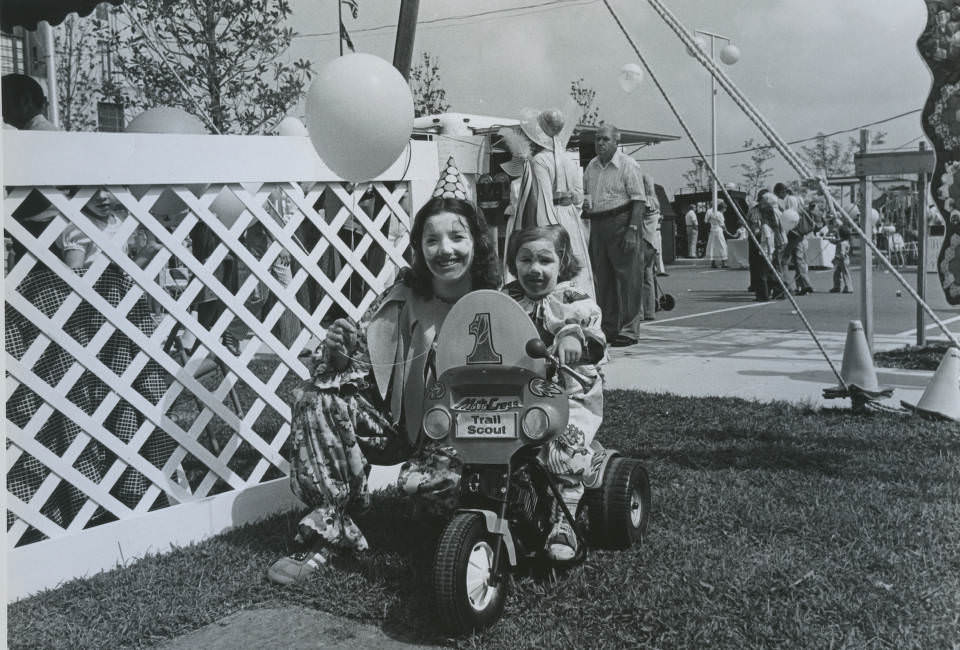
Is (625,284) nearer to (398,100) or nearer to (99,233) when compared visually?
(398,100)

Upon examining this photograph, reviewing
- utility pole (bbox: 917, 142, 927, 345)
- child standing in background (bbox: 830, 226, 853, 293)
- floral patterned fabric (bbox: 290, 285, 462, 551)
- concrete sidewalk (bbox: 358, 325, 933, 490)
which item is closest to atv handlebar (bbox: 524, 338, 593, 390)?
floral patterned fabric (bbox: 290, 285, 462, 551)

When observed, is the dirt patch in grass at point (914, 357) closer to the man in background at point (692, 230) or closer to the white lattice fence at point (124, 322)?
the white lattice fence at point (124, 322)

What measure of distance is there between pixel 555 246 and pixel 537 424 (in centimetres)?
73

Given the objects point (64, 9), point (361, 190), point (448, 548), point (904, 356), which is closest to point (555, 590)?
point (448, 548)

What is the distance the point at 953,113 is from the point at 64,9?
4163mm

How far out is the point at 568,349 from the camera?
2.78 m

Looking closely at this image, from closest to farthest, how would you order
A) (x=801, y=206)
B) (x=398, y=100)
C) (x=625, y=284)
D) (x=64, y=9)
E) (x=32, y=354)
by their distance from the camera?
(x=32, y=354), (x=398, y=100), (x=64, y=9), (x=625, y=284), (x=801, y=206)

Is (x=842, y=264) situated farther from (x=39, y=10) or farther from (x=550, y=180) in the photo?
(x=39, y=10)

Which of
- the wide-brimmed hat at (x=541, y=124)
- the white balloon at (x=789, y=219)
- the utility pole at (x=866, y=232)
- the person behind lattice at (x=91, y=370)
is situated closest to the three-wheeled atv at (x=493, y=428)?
the person behind lattice at (x=91, y=370)

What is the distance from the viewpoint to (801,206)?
13773 millimetres

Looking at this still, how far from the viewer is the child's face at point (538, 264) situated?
3014 millimetres

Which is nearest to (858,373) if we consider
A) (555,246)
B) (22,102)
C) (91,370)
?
(555,246)

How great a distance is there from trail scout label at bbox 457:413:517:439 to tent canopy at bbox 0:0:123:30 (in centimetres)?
333

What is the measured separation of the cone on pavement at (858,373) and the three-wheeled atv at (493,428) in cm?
294
